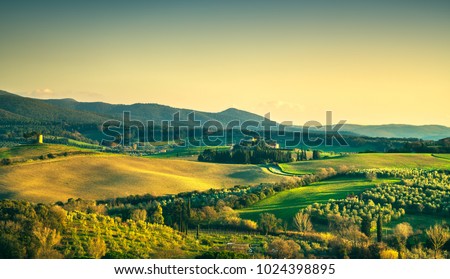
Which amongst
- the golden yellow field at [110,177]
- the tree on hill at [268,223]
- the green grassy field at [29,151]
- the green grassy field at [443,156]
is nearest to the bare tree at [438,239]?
the tree on hill at [268,223]

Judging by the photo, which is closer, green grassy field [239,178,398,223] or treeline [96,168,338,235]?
treeline [96,168,338,235]

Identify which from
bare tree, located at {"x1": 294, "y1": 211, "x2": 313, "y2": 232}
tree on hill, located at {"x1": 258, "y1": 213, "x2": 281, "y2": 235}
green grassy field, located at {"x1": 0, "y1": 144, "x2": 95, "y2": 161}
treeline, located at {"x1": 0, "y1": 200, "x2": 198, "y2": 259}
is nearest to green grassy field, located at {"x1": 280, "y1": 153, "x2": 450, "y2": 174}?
bare tree, located at {"x1": 294, "y1": 211, "x2": 313, "y2": 232}

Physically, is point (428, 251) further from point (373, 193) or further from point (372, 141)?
point (372, 141)

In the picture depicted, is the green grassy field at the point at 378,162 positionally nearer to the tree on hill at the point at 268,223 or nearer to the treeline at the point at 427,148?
the treeline at the point at 427,148

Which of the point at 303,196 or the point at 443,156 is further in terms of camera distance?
the point at 443,156

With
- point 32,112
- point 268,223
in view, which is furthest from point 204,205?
point 32,112

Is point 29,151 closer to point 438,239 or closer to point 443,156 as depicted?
point 443,156

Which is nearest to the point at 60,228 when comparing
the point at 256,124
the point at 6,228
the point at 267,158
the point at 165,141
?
the point at 6,228

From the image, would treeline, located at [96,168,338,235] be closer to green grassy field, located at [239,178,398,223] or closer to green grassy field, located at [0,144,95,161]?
green grassy field, located at [239,178,398,223]
